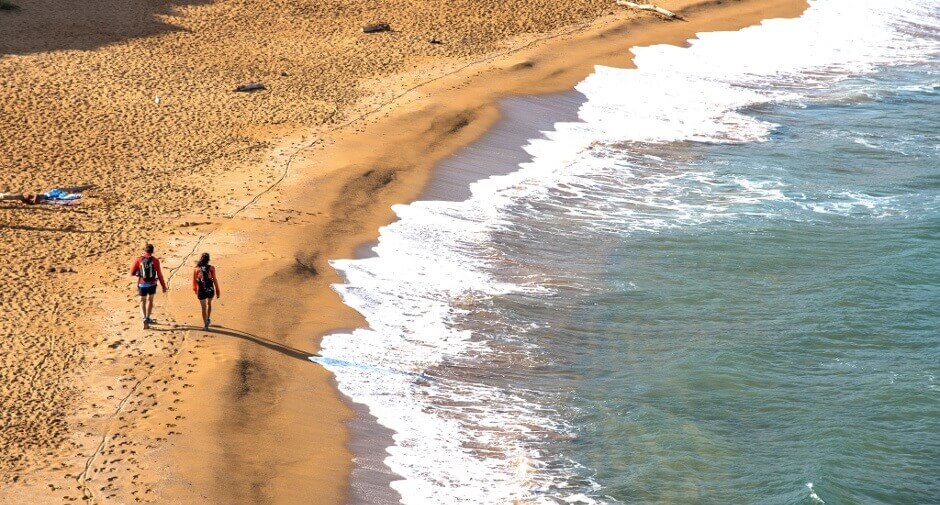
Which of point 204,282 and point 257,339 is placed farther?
point 257,339

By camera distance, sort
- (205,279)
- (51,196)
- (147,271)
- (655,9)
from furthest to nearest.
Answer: (655,9), (51,196), (147,271), (205,279)

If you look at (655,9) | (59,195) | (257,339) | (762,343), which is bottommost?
(762,343)

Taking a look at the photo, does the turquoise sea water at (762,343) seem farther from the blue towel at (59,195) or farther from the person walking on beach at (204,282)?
the blue towel at (59,195)

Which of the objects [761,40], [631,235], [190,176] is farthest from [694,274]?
[761,40]

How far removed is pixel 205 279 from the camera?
15.8 metres

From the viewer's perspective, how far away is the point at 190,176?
22.7 metres

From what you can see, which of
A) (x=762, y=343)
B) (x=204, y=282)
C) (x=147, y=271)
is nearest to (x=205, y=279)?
(x=204, y=282)

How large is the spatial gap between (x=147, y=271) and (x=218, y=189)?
249 inches

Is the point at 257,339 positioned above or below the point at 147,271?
below

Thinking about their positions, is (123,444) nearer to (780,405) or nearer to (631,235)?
(780,405)

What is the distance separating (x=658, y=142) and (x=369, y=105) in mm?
7335

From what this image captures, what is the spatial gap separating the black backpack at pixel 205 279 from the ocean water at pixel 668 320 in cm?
208

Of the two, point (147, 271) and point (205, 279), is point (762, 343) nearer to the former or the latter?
point (205, 279)

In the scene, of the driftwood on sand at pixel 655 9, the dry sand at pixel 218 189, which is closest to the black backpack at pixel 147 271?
the dry sand at pixel 218 189
